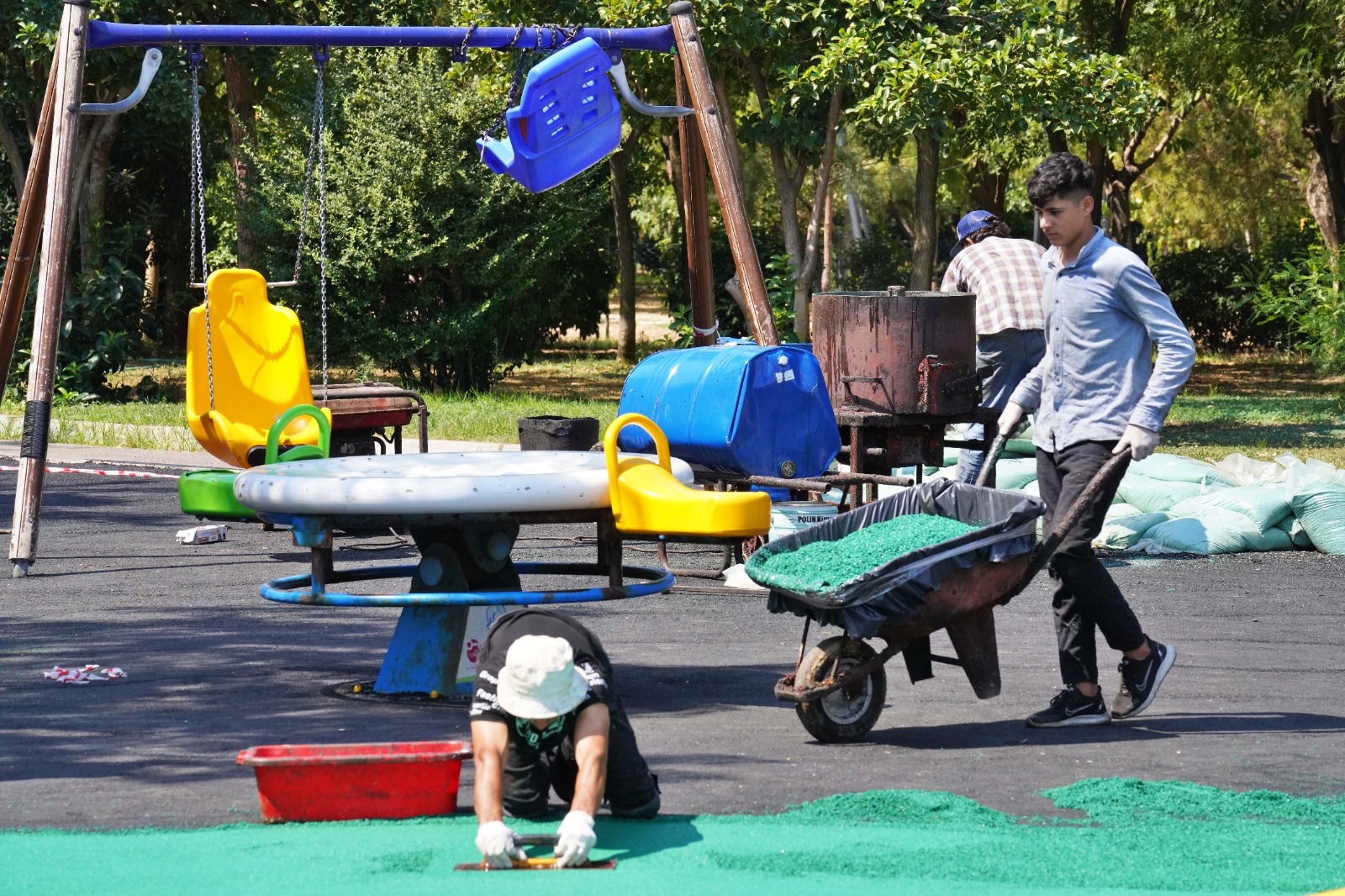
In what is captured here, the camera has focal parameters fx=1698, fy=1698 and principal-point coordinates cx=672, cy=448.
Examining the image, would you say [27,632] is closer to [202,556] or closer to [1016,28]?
[202,556]

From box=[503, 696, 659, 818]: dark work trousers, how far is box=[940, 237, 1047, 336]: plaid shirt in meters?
5.95

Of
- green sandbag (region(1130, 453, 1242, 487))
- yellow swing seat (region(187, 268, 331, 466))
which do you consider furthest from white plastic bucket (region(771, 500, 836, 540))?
yellow swing seat (region(187, 268, 331, 466))

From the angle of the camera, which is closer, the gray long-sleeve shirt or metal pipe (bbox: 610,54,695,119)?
the gray long-sleeve shirt

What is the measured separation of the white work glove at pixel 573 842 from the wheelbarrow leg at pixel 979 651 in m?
1.97

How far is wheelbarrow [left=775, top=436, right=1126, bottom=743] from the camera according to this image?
5.82 metres

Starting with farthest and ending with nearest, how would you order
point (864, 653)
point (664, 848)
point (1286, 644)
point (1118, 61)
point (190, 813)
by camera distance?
point (1118, 61), point (1286, 644), point (864, 653), point (190, 813), point (664, 848)

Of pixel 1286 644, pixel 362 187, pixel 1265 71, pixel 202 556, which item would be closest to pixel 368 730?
pixel 1286 644

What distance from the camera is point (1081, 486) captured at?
20.0 ft

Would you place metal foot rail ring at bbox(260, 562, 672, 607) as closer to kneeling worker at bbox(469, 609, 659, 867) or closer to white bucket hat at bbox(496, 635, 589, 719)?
kneeling worker at bbox(469, 609, 659, 867)

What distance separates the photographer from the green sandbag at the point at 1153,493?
11.5m

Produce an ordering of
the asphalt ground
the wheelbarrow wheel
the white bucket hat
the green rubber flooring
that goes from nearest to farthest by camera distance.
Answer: the green rubber flooring, the white bucket hat, the asphalt ground, the wheelbarrow wheel

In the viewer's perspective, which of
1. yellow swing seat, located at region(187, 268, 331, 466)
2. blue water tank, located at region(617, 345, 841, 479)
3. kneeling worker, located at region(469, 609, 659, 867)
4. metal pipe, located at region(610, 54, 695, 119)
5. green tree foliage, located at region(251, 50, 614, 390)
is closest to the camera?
kneeling worker, located at region(469, 609, 659, 867)

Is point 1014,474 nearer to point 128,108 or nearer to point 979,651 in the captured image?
point 979,651

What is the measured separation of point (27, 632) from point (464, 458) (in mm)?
2272
